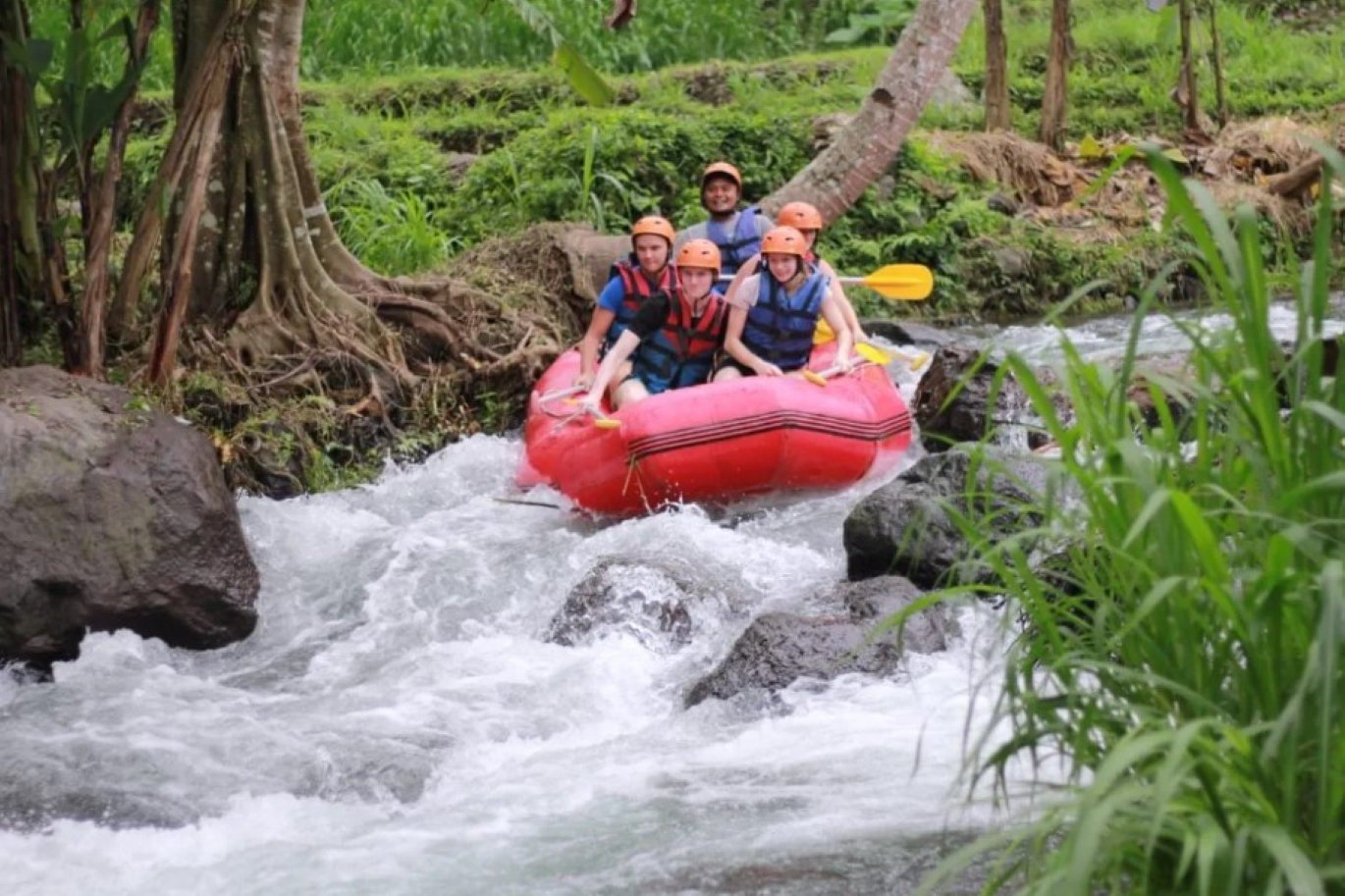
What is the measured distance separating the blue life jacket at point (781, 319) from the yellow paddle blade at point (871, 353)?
0.23 m

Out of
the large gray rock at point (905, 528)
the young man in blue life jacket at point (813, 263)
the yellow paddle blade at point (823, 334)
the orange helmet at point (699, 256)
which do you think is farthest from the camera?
the yellow paddle blade at point (823, 334)

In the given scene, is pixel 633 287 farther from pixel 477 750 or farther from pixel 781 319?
pixel 477 750

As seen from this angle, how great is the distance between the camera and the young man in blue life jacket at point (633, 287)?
8109mm

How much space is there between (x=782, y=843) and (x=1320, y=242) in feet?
6.73

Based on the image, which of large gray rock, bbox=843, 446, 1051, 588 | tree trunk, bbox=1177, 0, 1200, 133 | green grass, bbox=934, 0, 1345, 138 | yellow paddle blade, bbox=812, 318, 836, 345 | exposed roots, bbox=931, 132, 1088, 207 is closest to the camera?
large gray rock, bbox=843, 446, 1051, 588

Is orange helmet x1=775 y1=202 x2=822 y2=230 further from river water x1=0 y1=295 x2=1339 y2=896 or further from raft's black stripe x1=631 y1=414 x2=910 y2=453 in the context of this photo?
river water x1=0 y1=295 x2=1339 y2=896

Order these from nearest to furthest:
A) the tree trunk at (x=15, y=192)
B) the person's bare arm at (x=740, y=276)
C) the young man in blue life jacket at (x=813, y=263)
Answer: the tree trunk at (x=15, y=192), the person's bare arm at (x=740, y=276), the young man in blue life jacket at (x=813, y=263)

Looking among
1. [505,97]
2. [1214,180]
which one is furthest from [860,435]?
[505,97]

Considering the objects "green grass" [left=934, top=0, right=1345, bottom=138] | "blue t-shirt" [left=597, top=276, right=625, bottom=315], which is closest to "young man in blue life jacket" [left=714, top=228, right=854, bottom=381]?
"blue t-shirt" [left=597, top=276, right=625, bottom=315]

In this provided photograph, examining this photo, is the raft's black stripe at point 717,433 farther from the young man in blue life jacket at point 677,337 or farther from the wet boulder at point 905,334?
the wet boulder at point 905,334

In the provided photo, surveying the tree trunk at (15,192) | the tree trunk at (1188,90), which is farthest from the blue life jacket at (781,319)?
the tree trunk at (1188,90)

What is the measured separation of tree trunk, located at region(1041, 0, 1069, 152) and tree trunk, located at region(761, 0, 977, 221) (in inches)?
177

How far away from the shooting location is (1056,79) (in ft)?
48.9

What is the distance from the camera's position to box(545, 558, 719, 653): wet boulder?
235 inches
